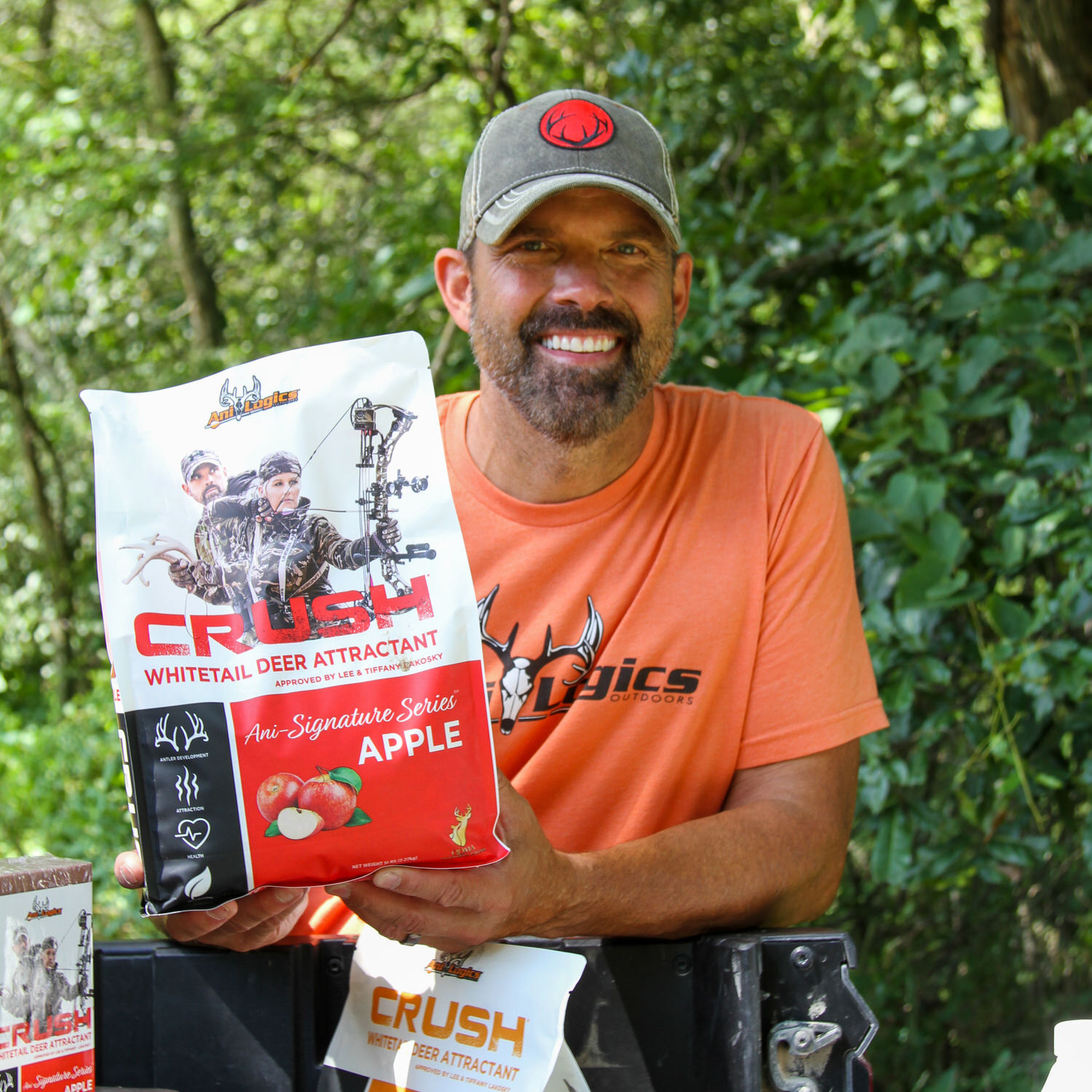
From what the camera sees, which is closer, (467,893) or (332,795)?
(332,795)

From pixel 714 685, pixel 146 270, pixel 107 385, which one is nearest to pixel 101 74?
pixel 146 270

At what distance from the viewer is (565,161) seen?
160 centimetres

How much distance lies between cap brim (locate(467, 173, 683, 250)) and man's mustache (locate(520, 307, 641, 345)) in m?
0.13

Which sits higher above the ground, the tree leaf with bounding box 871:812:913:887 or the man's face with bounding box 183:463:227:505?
the man's face with bounding box 183:463:227:505

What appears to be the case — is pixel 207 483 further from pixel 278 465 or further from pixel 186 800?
pixel 186 800

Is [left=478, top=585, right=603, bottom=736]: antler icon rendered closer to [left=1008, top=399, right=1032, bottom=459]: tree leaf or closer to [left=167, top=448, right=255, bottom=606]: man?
[left=167, top=448, right=255, bottom=606]: man

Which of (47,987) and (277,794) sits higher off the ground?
(277,794)

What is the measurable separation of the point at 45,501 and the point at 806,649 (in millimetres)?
5893

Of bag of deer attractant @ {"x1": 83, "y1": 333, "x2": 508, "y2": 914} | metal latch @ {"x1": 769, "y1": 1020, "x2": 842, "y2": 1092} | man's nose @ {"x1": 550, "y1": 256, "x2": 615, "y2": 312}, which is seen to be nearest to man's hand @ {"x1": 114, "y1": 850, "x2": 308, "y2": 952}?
bag of deer attractant @ {"x1": 83, "y1": 333, "x2": 508, "y2": 914}

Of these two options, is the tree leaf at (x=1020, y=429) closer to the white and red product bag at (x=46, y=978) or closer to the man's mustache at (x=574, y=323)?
the man's mustache at (x=574, y=323)

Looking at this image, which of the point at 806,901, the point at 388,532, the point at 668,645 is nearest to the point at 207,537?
the point at 388,532

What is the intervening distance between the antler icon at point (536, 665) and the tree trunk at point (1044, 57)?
2.25m

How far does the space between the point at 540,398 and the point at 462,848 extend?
2.62 feet

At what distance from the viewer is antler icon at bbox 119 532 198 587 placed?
3.26 ft
